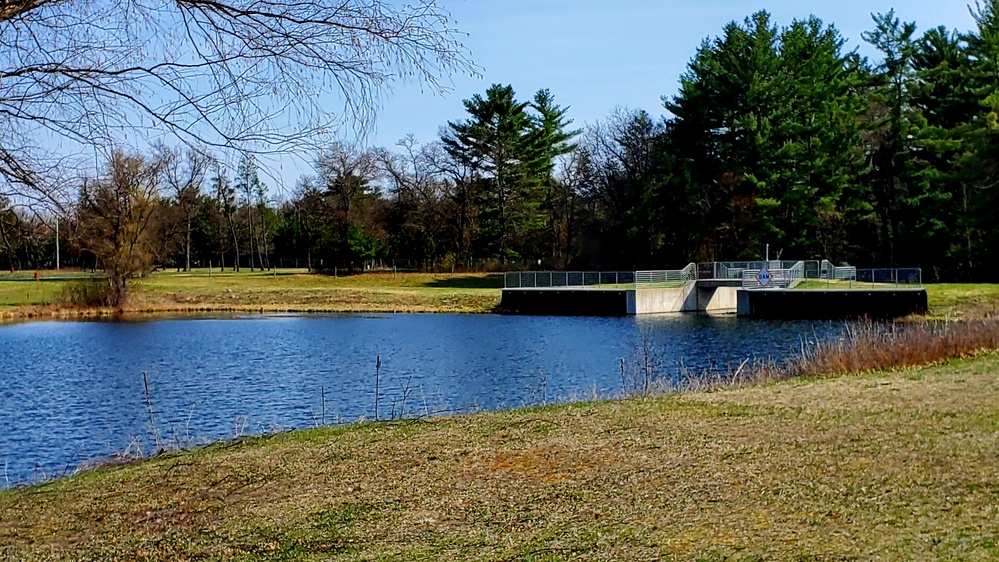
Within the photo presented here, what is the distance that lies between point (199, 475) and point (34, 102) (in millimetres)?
4795

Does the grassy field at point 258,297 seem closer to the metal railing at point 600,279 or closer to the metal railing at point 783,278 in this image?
the metal railing at point 783,278

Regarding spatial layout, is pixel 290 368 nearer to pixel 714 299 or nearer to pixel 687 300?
pixel 687 300

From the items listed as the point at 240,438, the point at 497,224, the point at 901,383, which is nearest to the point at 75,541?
the point at 240,438

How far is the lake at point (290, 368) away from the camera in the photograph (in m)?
16.8

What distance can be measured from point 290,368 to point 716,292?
101 feet

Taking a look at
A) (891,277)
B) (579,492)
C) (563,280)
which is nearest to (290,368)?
(579,492)

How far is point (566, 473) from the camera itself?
8258 millimetres

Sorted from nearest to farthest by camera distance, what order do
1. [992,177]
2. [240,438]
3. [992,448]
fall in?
[992,448], [240,438], [992,177]

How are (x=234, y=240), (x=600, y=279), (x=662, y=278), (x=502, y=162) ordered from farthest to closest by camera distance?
(x=234, y=240) < (x=502, y=162) < (x=600, y=279) < (x=662, y=278)

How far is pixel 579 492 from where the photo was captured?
7.61 metres

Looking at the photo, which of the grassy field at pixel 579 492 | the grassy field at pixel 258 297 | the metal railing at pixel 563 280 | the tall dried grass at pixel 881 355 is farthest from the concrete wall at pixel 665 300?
the grassy field at pixel 579 492

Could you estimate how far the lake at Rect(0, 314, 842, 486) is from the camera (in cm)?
1677

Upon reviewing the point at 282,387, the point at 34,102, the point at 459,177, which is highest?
the point at 459,177

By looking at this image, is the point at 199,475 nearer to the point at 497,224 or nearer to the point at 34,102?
the point at 34,102
